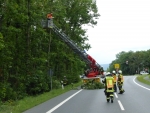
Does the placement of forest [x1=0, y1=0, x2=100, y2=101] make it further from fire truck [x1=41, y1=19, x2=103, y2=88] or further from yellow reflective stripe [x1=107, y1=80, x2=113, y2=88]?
yellow reflective stripe [x1=107, y1=80, x2=113, y2=88]

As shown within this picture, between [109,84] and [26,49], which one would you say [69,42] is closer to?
Result: [26,49]

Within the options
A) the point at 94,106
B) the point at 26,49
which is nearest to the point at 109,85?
the point at 94,106

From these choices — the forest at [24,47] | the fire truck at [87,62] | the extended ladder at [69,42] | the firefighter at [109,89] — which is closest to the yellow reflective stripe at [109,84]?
the firefighter at [109,89]

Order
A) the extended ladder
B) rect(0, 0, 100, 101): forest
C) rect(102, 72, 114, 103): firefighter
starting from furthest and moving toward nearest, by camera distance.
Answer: the extended ladder
rect(0, 0, 100, 101): forest
rect(102, 72, 114, 103): firefighter

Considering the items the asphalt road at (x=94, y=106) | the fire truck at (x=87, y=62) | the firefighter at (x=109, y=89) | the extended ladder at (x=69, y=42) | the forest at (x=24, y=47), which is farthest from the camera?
the fire truck at (x=87, y=62)

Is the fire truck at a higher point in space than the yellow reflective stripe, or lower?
higher

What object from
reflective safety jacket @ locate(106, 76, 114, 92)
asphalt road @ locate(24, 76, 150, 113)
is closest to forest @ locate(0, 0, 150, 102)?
asphalt road @ locate(24, 76, 150, 113)

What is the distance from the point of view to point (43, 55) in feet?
93.5

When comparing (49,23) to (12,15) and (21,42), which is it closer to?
(21,42)

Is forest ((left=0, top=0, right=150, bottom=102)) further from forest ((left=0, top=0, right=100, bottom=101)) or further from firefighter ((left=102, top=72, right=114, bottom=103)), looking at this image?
firefighter ((left=102, top=72, right=114, bottom=103))

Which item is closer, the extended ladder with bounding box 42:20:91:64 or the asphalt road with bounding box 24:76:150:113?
the asphalt road with bounding box 24:76:150:113

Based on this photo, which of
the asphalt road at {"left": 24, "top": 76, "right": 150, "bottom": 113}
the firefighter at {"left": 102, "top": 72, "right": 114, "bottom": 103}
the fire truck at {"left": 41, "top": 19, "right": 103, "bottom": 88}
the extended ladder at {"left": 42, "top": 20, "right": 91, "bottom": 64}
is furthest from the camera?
the fire truck at {"left": 41, "top": 19, "right": 103, "bottom": 88}

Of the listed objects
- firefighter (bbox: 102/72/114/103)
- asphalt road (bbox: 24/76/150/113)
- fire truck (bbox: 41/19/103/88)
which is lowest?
asphalt road (bbox: 24/76/150/113)

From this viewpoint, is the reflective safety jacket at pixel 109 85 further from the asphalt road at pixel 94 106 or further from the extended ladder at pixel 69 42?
the extended ladder at pixel 69 42
